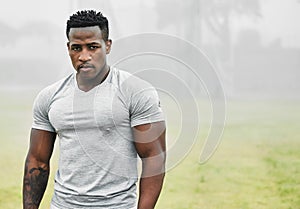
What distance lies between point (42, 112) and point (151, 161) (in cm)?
21

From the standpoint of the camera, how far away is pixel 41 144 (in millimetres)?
949

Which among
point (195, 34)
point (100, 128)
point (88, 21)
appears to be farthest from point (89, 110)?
point (195, 34)

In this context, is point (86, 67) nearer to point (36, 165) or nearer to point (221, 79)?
point (36, 165)

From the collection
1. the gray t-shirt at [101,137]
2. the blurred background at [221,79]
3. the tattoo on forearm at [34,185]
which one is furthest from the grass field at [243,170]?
the gray t-shirt at [101,137]

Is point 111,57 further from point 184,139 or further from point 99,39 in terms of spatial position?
point 99,39

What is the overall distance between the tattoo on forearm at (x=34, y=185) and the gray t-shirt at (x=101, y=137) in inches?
3.4

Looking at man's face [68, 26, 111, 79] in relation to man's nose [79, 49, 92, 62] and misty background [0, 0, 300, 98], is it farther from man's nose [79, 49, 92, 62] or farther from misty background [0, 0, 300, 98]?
misty background [0, 0, 300, 98]

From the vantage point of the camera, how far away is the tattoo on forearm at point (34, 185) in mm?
972

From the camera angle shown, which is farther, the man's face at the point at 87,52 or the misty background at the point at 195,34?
the misty background at the point at 195,34

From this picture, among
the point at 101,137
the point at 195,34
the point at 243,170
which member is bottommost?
the point at 243,170

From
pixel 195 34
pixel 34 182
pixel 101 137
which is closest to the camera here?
pixel 101 137

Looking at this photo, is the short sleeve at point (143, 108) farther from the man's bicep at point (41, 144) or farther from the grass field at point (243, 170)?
the grass field at point (243, 170)

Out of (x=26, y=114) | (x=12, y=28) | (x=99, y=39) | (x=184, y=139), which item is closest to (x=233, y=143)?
(x=184, y=139)

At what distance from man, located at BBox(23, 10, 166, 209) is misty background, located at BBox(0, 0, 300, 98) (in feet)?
2.56
